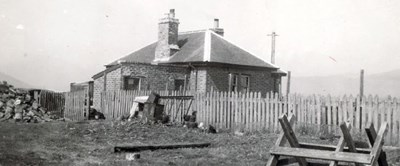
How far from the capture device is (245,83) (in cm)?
2989

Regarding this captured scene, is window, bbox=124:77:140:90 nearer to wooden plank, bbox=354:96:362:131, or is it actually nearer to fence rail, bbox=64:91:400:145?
fence rail, bbox=64:91:400:145

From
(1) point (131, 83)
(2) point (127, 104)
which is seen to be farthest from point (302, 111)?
(1) point (131, 83)

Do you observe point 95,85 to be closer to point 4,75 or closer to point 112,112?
point 112,112

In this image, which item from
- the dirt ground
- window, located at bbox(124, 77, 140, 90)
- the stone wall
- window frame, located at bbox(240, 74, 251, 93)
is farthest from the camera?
window frame, located at bbox(240, 74, 251, 93)

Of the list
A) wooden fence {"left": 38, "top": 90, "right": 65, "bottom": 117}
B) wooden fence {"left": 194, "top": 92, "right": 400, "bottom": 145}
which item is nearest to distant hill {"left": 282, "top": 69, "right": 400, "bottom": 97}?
wooden fence {"left": 38, "top": 90, "right": 65, "bottom": 117}

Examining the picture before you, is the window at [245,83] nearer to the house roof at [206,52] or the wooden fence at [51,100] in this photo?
the house roof at [206,52]

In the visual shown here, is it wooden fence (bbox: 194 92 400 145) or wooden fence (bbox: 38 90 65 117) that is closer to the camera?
wooden fence (bbox: 194 92 400 145)

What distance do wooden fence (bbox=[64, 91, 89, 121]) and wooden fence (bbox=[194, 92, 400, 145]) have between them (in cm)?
679

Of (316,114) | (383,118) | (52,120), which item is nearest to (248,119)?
(316,114)

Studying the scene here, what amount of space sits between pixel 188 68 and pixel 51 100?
8.25 meters

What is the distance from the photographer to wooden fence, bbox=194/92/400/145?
14.1 metres

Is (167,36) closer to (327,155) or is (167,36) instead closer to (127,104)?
(127,104)

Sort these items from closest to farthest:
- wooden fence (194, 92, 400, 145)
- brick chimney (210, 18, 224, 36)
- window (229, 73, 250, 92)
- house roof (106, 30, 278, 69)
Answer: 1. wooden fence (194, 92, 400, 145)
2. house roof (106, 30, 278, 69)
3. window (229, 73, 250, 92)
4. brick chimney (210, 18, 224, 36)

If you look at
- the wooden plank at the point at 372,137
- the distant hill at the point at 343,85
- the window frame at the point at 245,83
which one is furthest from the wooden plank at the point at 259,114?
the distant hill at the point at 343,85
